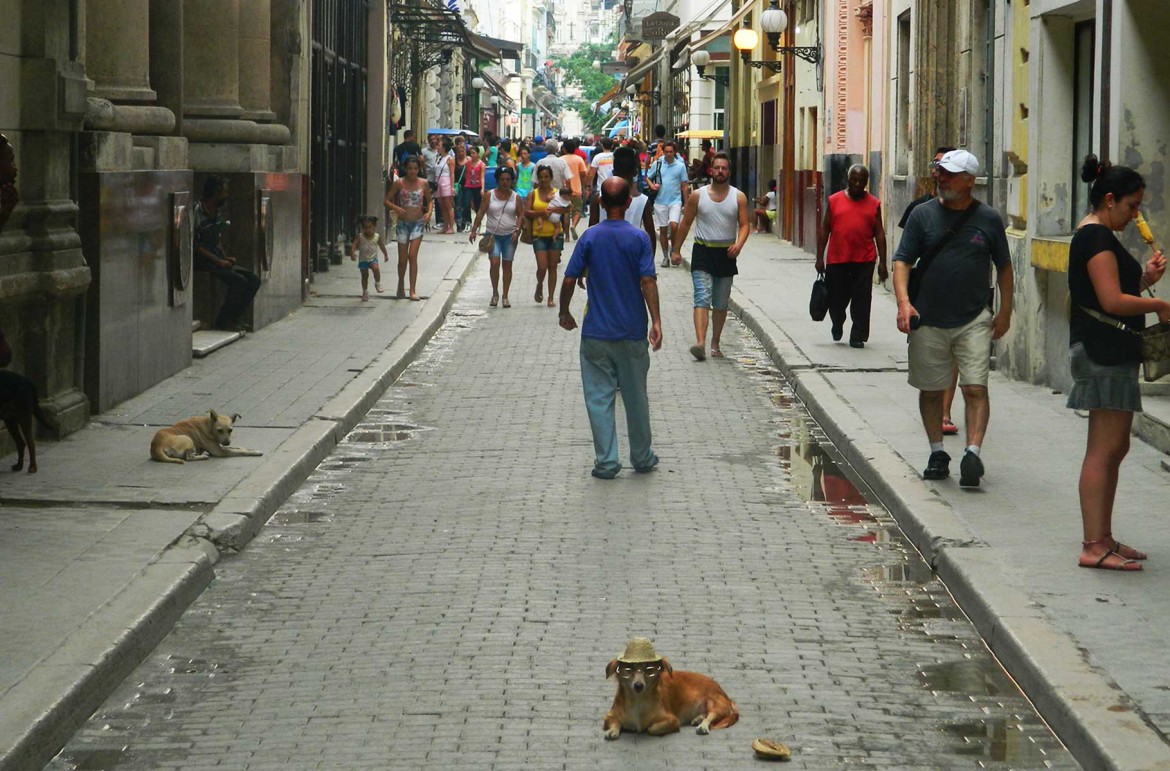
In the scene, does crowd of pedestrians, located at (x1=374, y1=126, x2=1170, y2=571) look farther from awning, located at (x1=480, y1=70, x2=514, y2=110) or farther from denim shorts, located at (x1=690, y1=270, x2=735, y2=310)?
awning, located at (x1=480, y1=70, x2=514, y2=110)

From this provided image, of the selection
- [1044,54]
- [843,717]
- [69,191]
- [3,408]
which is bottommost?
[843,717]

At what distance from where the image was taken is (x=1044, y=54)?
46.0 feet

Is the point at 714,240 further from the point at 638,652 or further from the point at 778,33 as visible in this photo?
the point at 778,33

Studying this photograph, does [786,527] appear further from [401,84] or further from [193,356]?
[401,84]

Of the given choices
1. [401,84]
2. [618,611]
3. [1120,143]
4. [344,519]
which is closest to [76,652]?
[618,611]

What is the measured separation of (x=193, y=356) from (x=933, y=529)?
8478 millimetres

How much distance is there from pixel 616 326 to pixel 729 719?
16.2ft

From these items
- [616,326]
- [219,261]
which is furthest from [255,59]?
[616,326]

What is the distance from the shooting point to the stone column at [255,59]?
1864 cm

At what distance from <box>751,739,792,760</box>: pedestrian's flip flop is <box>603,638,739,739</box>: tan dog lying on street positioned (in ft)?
0.86

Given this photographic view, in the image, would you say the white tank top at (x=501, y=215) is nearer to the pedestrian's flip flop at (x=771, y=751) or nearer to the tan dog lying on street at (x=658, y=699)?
the tan dog lying on street at (x=658, y=699)

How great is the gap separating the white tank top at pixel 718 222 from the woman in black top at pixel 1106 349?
843cm

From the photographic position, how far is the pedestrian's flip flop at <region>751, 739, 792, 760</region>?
211 inches

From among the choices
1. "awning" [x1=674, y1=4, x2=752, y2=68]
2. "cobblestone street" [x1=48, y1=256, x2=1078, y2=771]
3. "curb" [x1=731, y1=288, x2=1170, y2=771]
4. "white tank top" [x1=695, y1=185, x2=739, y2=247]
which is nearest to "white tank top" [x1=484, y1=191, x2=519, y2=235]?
"white tank top" [x1=695, y1=185, x2=739, y2=247]
